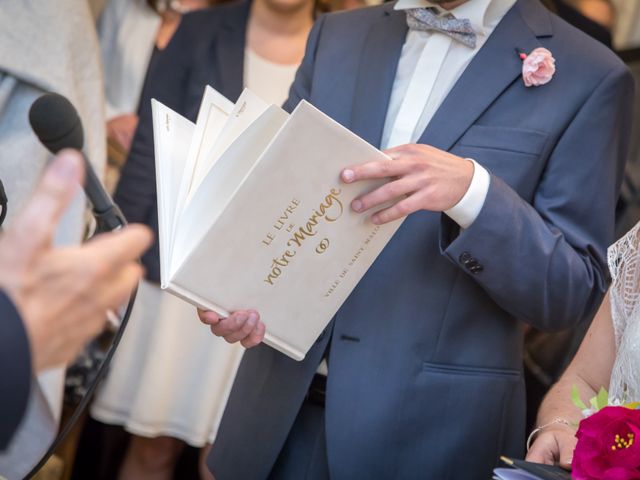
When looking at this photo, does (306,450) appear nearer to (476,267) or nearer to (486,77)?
(476,267)

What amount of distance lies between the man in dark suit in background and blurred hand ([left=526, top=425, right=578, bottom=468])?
795 millimetres

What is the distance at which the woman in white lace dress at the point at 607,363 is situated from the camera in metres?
1.58

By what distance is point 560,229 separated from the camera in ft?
6.01

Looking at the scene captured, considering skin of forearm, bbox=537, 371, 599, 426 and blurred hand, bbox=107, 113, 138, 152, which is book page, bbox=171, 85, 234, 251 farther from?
blurred hand, bbox=107, 113, 138, 152

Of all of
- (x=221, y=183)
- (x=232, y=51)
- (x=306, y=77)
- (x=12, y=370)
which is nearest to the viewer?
(x=12, y=370)

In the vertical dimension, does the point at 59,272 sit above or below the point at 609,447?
above

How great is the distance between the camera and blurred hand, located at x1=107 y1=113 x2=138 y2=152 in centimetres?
342

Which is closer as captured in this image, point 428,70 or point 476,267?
point 476,267

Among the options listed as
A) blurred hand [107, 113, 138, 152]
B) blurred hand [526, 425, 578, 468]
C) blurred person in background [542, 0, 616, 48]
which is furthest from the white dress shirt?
blurred hand [107, 113, 138, 152]

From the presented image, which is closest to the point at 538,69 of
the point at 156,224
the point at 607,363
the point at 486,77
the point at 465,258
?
the point at 486,77

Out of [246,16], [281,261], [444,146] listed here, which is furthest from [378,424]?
[246,16]

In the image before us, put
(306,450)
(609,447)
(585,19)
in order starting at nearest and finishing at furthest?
1. (609,447)
2. (306,450)
3. (585,19)

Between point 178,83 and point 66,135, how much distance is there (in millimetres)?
1701

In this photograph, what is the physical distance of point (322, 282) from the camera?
1.69 m
